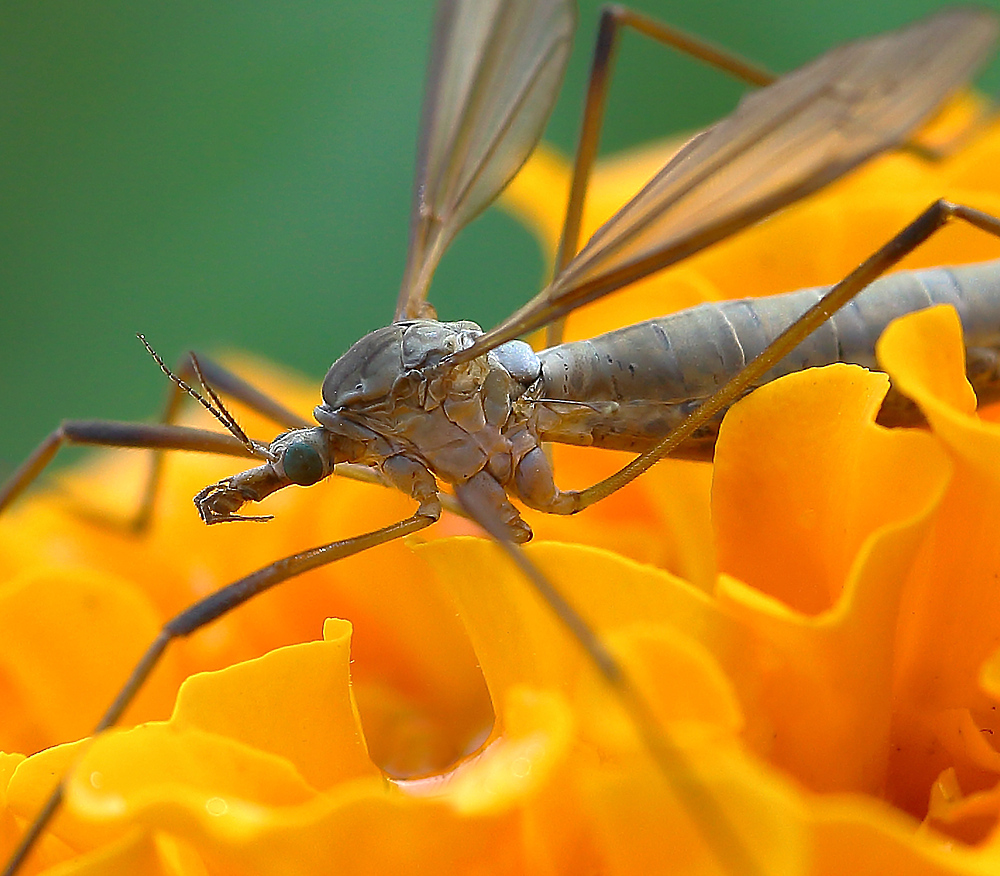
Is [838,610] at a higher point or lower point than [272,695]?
lower

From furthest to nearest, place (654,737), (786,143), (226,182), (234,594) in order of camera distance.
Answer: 1. (226,182)
2. (234,594)
3. (786,143)
4. (654,737)

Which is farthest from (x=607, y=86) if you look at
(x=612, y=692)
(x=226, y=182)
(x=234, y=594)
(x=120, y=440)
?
(x=612, y=692)

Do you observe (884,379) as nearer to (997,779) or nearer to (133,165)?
(997,779)

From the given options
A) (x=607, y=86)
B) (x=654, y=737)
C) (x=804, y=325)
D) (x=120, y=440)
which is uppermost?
(x=607, y=86)

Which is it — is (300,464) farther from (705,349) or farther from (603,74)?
(603,74)

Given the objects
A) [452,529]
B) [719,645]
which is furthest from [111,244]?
[719,645]

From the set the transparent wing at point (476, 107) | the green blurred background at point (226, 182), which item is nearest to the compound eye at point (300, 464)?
the transparent wing at point (476, 107)
